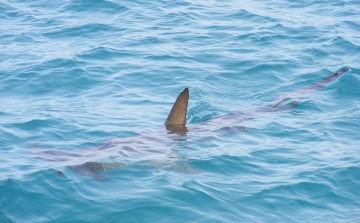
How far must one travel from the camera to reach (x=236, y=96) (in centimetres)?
1236

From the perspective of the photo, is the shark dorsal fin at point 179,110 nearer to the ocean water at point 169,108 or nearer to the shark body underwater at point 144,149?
the shark body underwater at point 144,149

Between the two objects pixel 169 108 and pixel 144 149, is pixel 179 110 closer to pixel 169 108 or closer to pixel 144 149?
pixel 144 149

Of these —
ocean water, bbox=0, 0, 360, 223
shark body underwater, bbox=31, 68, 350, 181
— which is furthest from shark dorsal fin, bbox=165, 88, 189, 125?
ocean water, bbox=0, 0, 360, 223

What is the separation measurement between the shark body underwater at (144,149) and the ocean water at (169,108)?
35 mm

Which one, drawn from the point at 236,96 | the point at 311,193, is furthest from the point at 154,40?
the point at 311,193

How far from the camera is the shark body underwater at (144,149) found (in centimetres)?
881

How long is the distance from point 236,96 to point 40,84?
4297mm

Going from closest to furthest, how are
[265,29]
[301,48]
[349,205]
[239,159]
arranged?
[349,205] < [239,159] < [301,48] < [265,29]

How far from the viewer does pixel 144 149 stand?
9.45 meters

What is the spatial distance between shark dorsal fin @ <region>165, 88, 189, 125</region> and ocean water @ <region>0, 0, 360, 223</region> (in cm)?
29

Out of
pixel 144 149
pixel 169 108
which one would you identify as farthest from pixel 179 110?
pixel 169 108

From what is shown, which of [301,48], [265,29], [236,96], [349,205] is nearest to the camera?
[349,205]

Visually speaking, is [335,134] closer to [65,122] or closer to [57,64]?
[65,122]

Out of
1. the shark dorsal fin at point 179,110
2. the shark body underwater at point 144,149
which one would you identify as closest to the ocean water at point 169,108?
the shark body underwater at point 144,149
